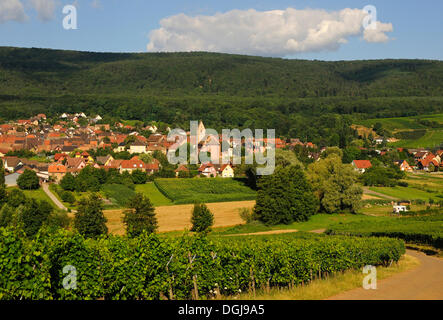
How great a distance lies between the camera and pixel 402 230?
1419 inches

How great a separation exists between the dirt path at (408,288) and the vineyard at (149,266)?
2.93 metres

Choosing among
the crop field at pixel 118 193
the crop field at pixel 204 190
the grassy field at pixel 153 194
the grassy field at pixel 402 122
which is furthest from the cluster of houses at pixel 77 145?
the grassy field at pixel 402 122

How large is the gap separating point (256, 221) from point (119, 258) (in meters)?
33.1

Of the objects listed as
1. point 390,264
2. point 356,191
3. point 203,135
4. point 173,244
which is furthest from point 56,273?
point 203,135

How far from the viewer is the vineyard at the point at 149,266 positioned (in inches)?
517

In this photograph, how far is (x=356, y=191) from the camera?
5256cm

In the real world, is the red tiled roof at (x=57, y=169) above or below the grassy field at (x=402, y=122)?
below

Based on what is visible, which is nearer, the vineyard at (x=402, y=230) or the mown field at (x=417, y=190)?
the vineyard at (x=402, y=230)

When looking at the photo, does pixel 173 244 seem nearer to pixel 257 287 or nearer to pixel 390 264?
pixel 257 287

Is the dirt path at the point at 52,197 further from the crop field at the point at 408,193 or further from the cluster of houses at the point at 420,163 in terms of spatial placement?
the cluster of houses at the point at 420,163

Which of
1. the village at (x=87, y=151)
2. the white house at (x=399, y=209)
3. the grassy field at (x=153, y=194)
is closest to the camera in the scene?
the white house at (x=399, y=209)

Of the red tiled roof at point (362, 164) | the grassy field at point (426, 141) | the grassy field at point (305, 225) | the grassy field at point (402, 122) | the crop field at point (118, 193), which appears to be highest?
the grassy field at point (402, 122)

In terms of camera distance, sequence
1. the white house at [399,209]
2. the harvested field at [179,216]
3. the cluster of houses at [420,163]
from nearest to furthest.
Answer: the harvested field at [179,216] → the white house at [399,209] → the cluster of houses at [420,163]
